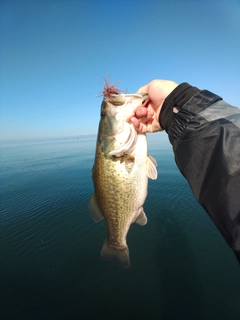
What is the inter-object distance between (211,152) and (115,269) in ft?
21.1

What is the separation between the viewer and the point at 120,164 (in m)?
2.94

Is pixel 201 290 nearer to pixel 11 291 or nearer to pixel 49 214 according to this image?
pixel 11 291

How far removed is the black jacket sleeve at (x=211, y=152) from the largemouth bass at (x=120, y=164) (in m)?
0.84

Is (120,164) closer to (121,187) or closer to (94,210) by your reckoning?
(121,187)

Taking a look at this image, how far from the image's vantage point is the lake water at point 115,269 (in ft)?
17.1

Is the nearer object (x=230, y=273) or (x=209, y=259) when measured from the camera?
(x=230, y=273)

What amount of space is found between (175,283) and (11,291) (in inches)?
217

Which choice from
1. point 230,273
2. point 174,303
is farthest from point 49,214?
point 230,273

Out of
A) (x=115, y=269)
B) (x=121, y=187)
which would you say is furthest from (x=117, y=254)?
(x=115, y=269)

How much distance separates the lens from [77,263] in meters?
6.81

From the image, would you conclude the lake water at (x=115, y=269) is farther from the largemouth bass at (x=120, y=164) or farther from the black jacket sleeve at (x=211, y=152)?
the black jacket sleeve at (x=211, y=152)

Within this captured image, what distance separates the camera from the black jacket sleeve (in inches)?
58.0

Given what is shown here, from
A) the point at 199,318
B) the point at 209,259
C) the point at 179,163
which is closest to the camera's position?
the point at 179,163

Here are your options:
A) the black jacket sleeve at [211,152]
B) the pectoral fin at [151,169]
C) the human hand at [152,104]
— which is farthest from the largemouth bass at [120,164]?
the black jacket sleeve at [211,152]
